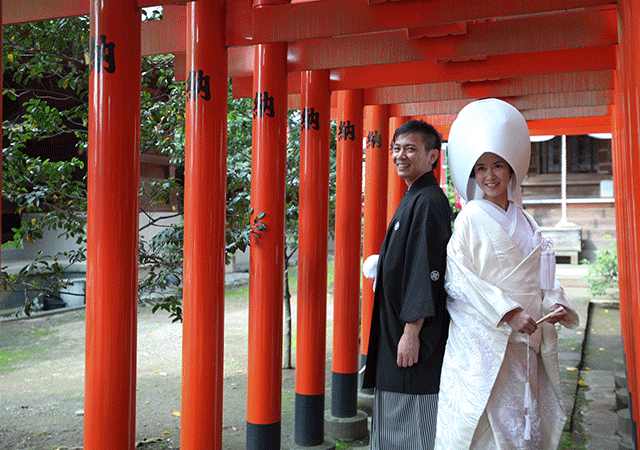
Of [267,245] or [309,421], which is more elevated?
[267,245]

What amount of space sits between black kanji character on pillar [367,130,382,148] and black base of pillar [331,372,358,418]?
2274mm

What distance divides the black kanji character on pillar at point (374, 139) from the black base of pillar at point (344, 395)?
2274 mm

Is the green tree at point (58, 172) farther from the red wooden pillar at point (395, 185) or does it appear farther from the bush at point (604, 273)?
the bush at point (604, 273)

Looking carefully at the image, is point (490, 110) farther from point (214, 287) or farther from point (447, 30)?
point (214, 287)

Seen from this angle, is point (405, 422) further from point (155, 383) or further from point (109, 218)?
point (155, 383)

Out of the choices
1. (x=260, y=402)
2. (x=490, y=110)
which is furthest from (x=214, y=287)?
(x=490, y=110)

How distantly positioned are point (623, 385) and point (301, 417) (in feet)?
12.3

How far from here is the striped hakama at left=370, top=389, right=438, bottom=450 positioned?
2.73m

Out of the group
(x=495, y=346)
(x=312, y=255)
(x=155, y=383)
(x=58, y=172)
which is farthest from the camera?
(x=155, y=383)

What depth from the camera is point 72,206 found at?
13.8 feet

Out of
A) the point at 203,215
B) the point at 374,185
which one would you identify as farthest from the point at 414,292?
the point at 374,185

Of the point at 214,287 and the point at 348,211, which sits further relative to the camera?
the point at 348,211

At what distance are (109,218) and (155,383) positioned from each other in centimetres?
432

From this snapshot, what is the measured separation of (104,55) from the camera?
2.62 metres
